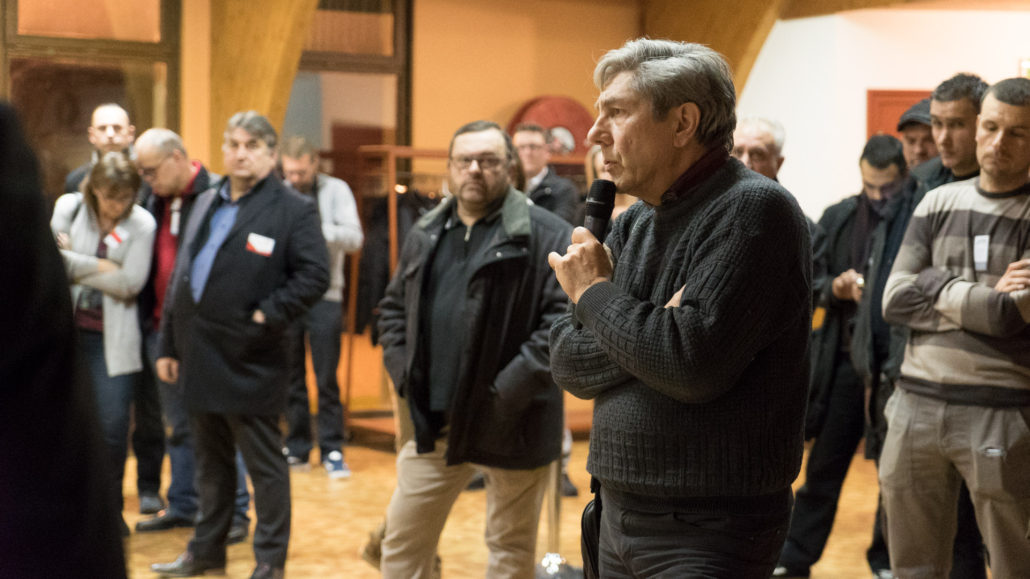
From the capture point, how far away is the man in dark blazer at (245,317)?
159 inches

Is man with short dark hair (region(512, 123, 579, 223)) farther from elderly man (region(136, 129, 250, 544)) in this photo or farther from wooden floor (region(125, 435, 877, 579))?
elderly man (region(136, 129, 250, 544))

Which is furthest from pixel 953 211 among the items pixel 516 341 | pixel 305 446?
pixel 305 446

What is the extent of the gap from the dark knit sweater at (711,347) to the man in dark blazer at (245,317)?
2.35 m

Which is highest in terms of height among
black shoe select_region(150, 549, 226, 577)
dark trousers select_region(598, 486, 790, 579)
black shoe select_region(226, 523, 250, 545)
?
dark trousers select_region(598, 486, 790, 579)

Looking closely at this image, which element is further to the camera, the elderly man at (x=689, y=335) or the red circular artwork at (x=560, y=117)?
the red circular artwork at (x=560, y=117)

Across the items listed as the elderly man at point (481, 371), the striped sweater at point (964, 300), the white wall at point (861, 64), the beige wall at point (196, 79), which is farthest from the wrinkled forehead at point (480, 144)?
the white wall at point (861, 64)

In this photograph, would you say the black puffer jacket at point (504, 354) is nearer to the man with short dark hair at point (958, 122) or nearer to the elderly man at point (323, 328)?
the man with short dark hair at point (958, 122)

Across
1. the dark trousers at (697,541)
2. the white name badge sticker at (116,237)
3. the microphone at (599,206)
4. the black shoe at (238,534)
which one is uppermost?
the microphone at (599,206)

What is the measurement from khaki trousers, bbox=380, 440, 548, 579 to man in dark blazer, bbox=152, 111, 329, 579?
0.93 meters

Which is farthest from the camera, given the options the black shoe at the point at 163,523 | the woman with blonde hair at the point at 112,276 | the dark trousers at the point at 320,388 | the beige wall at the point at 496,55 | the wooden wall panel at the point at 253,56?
the beige wall at the point at 496,55

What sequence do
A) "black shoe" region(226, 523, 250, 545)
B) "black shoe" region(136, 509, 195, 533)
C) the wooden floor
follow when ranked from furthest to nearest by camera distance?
"black shoe" region(136, 509, 195, 533) → "black shoe" region(226, 523, 250, 545) → the wooden floor

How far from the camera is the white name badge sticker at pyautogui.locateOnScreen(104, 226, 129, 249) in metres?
4.67

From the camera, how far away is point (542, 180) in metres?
5.87

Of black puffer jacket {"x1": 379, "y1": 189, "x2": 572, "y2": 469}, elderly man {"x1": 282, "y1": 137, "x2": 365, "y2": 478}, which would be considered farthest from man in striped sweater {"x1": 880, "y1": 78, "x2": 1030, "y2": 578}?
elderly man {"x1": 282, "y1": 137, "x2": 365, "y2": 478}
